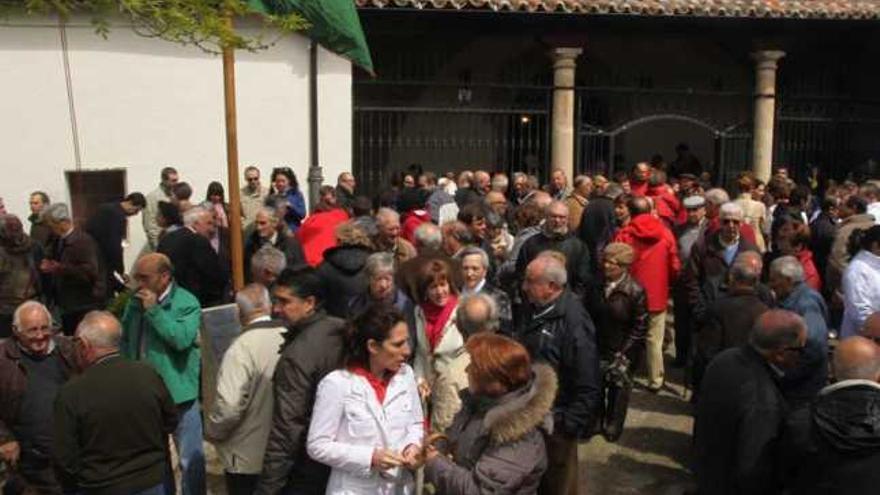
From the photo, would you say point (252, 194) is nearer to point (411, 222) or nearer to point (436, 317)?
point (411, 222)

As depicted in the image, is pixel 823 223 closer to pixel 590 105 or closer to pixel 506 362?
pixel 506 362

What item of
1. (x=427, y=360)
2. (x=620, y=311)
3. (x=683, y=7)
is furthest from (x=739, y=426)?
(x=683, y=7)

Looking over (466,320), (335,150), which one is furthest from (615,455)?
(335,150)

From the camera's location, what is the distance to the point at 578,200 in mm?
10781

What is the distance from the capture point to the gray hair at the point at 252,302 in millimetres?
5070

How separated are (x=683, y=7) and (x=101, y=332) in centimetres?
1137

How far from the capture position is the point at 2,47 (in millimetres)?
11109

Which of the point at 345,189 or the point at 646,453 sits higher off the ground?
the point at 345,189

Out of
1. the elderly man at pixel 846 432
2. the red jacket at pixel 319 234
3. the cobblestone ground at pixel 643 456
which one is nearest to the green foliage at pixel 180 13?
the cobblestone ground at pixel 643 456

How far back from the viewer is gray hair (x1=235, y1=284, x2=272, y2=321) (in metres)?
5.07

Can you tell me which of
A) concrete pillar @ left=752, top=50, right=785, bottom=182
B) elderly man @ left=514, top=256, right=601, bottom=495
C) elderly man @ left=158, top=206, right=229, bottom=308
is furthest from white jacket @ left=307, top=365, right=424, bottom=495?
concrete pillar @ left=752, top=50, right=785, bottom=182

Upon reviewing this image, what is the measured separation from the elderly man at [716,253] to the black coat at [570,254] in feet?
3.07

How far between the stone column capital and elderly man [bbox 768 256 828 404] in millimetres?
9720

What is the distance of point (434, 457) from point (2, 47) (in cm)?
914
